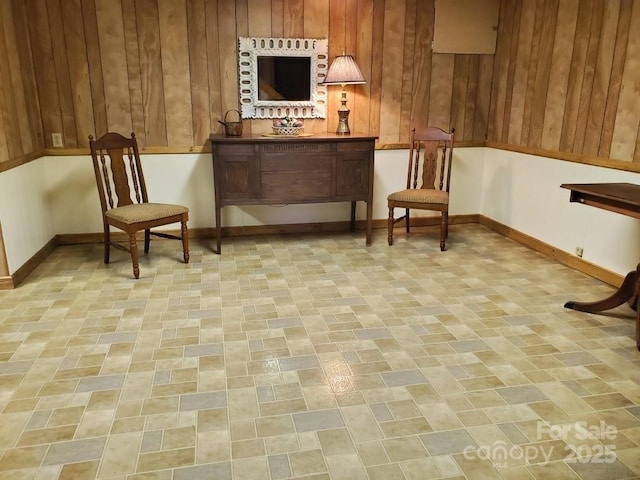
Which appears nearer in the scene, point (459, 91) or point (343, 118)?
point (343, 118)

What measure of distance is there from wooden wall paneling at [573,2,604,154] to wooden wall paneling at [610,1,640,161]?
274mm

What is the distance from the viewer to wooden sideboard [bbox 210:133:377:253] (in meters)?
3.91

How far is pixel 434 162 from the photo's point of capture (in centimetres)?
445

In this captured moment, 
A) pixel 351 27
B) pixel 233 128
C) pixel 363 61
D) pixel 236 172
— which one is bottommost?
pixel 236 172

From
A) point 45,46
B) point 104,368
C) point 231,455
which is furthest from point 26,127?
point 231,455

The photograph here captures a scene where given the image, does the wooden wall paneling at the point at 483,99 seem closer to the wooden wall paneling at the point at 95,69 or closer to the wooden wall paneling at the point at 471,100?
the wooden wall paneling at the point at 471,100

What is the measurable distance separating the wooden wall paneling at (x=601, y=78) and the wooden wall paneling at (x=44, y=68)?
13.2ft

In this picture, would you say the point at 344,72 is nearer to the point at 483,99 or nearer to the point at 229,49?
the point at 229,49

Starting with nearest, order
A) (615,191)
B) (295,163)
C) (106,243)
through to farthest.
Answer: (615,191) → (106,243) → (295,163)

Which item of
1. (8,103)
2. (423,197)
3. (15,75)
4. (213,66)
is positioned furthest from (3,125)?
(423,197)

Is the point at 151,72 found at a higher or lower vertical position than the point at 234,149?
higher

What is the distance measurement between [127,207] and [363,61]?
2.36m

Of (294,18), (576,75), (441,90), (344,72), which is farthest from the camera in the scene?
(441,90)

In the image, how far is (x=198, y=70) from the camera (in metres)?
4.19
